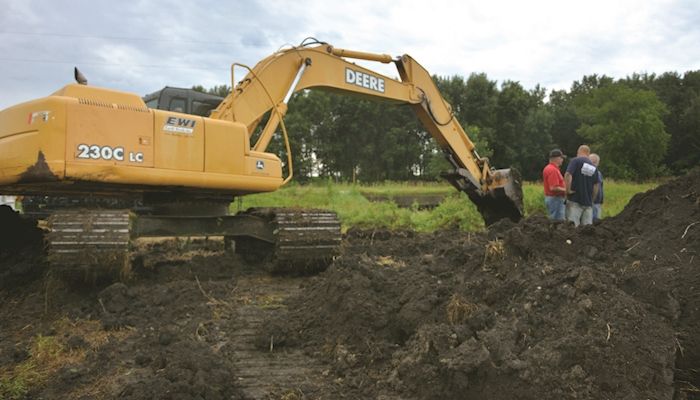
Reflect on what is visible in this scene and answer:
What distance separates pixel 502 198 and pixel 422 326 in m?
7.34

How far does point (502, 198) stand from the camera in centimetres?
1059

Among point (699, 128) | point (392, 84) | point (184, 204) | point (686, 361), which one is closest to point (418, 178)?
point (699, 128)

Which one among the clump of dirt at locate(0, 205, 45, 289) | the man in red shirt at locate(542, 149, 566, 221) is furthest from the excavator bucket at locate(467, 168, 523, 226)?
the clump of dirt at locate(0, 205, 45, 289)

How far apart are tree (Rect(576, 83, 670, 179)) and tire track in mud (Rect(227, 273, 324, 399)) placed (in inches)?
1687

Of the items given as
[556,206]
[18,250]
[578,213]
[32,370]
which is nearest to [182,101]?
[18,250]

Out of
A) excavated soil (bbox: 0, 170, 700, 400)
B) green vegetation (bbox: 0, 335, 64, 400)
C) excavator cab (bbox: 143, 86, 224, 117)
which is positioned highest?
excavator cab (bbox: 143, 86, 224, 117)

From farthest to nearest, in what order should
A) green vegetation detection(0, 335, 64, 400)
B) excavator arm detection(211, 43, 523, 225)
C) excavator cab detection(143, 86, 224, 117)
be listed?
excavator cab detection(143, 86, 224, 117) < excavator arm detection(211, 43, 523, 225) < green vegetation detection(0, 335, 64, 400)

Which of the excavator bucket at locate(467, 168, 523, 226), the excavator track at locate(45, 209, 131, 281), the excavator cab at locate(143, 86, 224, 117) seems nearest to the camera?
the excavator track at locate(45, 209, 131, 281)

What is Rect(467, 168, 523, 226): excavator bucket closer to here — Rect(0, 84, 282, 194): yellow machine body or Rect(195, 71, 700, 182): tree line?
Rect(0, 84, 282, 194): yellow machine body

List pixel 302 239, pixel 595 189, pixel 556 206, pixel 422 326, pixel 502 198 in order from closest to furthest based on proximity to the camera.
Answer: pixel 422 326 → pixel 302 239 → pixel 556 206 → pixel 595 189 → pixel 502 198

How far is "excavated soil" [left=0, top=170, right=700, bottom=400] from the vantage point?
9.76ft

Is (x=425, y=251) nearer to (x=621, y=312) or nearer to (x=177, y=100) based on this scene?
(x=177, y=100)

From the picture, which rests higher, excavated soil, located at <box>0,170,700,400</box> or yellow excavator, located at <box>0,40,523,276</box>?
yellow excavator, located at <box>0,40,523,276</box>

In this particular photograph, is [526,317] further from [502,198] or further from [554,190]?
[502,198]
